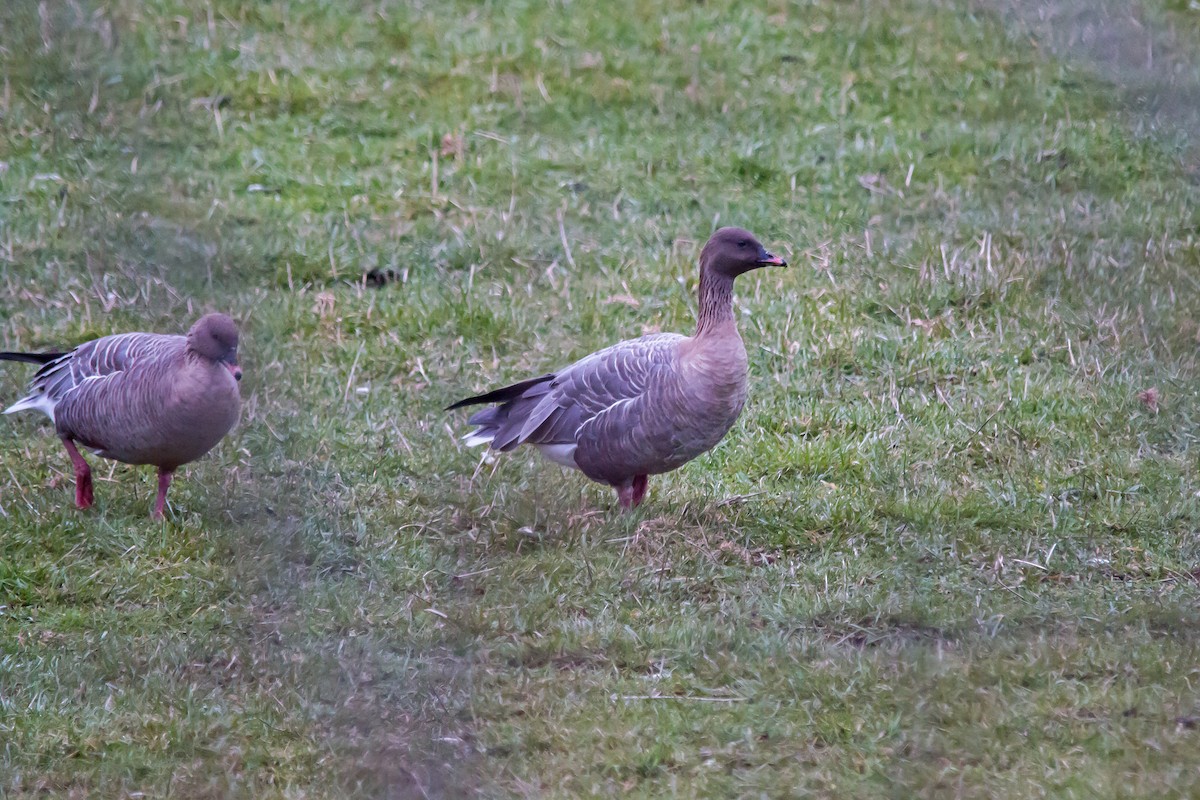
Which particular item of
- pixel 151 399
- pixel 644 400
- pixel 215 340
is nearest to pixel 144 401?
pixel 151 399

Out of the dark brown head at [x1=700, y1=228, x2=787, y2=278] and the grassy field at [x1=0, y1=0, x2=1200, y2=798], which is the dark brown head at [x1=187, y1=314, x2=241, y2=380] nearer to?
the grassy field at [x1=0, y1=0, x2=1200, y2=798]

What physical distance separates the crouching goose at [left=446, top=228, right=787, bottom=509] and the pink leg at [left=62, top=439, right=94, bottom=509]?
1568 mm

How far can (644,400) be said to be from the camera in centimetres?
509

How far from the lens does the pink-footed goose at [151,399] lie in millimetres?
5027

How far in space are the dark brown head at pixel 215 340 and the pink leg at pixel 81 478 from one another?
30.1 inches

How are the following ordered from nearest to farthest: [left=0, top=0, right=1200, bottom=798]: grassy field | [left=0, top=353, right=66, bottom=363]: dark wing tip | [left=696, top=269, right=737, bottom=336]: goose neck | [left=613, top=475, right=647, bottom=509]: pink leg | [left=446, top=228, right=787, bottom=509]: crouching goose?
[left=0, top=0, right=1200, bottom=798]: grassy field < [left=446, top=228, right=787, bottom=509]: crouching goose < [left=696, top=269, right=737, bottom=336]: goose neck < [left=613, top=475, right=647, bottom=509]: pink leg < [left=0, top=353, right=66, bottom=363]: dark wing tip

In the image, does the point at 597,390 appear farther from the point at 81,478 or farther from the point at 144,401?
the point at 81,478

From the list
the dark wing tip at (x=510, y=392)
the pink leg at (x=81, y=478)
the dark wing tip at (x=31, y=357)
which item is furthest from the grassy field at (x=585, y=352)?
the dark wing tip at (x=31, y=357)

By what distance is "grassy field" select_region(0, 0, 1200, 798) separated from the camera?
3.42 meters

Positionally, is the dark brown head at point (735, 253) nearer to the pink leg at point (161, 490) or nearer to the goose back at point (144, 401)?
the goose back at point (144, 401)

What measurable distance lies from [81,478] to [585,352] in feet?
7.84

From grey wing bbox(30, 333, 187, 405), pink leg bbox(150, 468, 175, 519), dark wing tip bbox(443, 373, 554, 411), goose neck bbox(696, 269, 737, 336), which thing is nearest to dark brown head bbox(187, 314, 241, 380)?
grey wing bbox(30, 333, 187, 405)

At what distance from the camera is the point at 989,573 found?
475cm

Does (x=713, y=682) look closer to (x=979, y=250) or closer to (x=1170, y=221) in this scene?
(x=1170, y=221)
